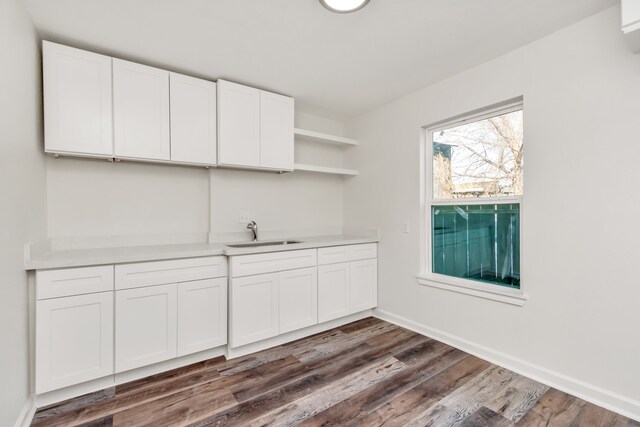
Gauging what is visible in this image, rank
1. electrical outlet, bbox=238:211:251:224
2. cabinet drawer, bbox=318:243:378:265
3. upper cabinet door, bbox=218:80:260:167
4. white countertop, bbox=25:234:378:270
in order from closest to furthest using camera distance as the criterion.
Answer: white countertop, bbox=25:234:378:270
upper cabinet door, bbox=218:80:260:167
cabinet drawer, bbox=318:243:378:265
electrical outlet, bbox=238:211:251:224

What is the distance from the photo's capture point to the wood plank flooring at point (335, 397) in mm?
1710

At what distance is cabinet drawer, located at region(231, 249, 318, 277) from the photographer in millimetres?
2432

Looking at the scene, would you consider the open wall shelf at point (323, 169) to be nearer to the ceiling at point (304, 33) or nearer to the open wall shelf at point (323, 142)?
the open wall shelf at point (323, 142)

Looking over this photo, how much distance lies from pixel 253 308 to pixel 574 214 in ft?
8.11

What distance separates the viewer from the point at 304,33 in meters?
2.01

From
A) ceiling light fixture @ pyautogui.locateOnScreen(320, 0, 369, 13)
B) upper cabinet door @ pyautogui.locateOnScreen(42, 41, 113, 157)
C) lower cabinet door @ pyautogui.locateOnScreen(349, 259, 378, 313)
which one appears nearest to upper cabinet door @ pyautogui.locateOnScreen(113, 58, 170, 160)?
upper cabinet door @ pyautogui.locateOnScreen(42, 41, 113, 157)

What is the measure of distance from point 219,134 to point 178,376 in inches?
77.5

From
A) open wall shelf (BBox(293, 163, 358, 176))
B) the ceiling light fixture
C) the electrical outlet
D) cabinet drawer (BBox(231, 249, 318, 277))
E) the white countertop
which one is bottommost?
cabinet drawer (BBox(231, 249, 318, 277))

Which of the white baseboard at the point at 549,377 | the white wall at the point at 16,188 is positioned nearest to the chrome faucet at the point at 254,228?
the white wall at the point at 16,188

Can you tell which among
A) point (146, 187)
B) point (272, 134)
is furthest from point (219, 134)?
point (146, 187)

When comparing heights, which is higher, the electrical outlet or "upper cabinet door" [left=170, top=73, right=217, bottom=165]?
"upper cabinet door" [left=170, top=73, right=217, bottom=165]

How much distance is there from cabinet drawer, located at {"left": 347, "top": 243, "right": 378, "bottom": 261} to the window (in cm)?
62

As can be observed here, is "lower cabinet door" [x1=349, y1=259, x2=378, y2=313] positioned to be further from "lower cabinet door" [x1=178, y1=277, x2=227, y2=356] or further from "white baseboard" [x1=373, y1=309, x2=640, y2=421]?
"lower cabinet door" [x1=178, y1=277, x2=227, y2=356]

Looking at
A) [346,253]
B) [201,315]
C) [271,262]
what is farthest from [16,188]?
[346,253]
